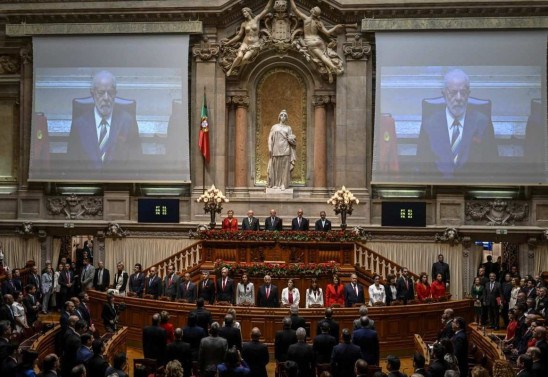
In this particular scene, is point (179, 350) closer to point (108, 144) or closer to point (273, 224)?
point (273, 224)

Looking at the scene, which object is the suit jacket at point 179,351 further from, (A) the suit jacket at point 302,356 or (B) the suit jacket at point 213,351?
(A) the suit jacket at point 302,356

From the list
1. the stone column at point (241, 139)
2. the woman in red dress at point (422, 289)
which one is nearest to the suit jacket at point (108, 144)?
the stone column at point (241, 139)

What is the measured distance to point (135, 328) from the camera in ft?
56.7

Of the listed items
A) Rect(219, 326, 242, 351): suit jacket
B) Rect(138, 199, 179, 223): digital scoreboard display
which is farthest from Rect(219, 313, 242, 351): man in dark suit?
Rect(138, 199, 179, 223): digital scoreboard display

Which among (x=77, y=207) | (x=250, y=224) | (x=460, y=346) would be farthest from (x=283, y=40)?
(x=460, y=346)

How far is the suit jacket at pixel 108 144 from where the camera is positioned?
2455cm

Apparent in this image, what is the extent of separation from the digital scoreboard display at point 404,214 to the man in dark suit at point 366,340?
38.0 feet

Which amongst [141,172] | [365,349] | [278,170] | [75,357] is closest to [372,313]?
[365,349]

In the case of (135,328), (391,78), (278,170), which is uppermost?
(391,78)

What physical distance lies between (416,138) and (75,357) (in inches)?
594

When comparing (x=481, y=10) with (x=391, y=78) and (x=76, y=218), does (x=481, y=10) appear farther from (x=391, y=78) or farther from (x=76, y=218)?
(x=76, y=218)

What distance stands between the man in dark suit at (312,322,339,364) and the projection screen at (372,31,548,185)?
12.0 meters

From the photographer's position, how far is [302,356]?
37.0ft

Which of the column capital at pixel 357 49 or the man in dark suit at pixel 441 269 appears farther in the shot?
the column capital at pixel 357 49
